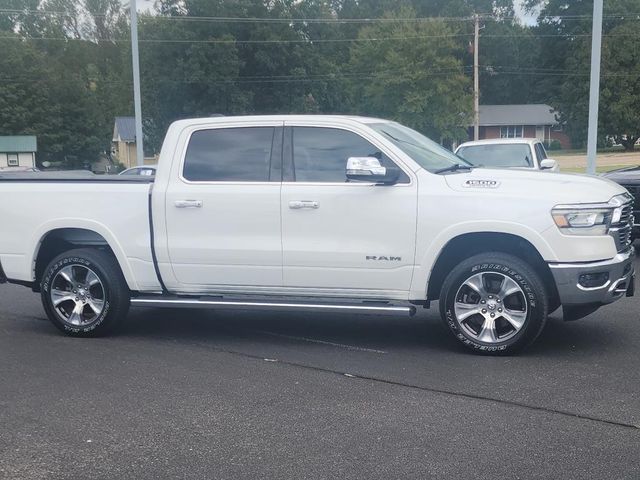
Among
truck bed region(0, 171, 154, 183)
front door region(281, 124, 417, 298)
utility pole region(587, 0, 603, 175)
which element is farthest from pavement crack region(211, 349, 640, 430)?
utility pole region(587, 0, 603, 175)

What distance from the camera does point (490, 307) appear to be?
654 centimetres

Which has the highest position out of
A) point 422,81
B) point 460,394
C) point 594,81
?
point 422,81

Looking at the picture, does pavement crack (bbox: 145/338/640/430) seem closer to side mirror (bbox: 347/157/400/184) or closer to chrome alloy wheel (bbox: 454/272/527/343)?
chrome alloy wheel (bbox: 454/272/527/343)

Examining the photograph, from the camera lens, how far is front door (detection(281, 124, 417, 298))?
666cm

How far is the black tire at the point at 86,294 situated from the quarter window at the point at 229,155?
122cm

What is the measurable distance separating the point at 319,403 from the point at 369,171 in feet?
Result: 6.71

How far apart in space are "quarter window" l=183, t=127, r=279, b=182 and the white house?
5476 cm

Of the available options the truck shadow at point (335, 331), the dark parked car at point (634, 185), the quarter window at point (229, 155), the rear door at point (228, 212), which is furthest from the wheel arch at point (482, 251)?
the dark parked car at point (634, 185)

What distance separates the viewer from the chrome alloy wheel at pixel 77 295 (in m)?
7.58

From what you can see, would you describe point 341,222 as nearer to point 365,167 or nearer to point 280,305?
point 365,167

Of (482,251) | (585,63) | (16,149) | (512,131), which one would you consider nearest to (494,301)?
(482,251)

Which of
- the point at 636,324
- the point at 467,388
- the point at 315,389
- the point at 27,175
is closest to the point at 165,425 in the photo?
the point at 315,389

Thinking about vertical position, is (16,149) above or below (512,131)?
below

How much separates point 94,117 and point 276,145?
6459cm
